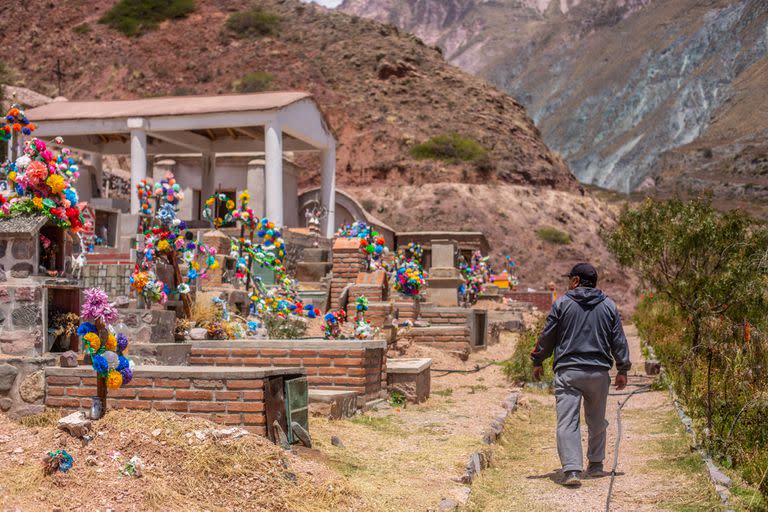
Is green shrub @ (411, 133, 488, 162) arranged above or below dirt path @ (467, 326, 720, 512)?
above

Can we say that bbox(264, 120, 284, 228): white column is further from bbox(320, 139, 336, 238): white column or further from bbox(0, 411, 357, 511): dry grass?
bbox(0, 411, 357, 511): dry grass

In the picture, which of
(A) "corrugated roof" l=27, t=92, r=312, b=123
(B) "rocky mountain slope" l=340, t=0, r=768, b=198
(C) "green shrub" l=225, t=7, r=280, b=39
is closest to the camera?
(A) "corrugated roof" l=27, t=92, r=312, b=123

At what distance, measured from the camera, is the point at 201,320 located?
35.8ft

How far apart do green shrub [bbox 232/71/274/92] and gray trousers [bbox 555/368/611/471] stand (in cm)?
5613

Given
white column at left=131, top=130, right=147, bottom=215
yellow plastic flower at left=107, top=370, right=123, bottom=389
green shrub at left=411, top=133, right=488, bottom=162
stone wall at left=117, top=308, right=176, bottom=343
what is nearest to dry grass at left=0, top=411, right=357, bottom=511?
yellow plastic flower at left=107, top=370, right=123, bottom=389

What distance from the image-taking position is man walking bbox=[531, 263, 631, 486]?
6984 millimetres

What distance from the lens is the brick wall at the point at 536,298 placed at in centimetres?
3591

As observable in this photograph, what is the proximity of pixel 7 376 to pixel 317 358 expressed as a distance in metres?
3.26

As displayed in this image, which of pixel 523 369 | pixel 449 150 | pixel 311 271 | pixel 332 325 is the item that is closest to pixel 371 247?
pixel 523 369

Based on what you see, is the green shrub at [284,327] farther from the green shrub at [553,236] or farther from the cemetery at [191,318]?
the green shrub at [553,236]

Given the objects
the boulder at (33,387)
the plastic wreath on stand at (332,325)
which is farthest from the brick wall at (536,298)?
the boulder at (33,387)

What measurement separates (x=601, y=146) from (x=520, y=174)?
53.4 meters

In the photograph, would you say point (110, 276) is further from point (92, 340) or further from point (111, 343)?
point (92, 340)

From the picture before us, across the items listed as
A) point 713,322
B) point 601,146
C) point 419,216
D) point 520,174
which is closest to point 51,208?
point 713,322
